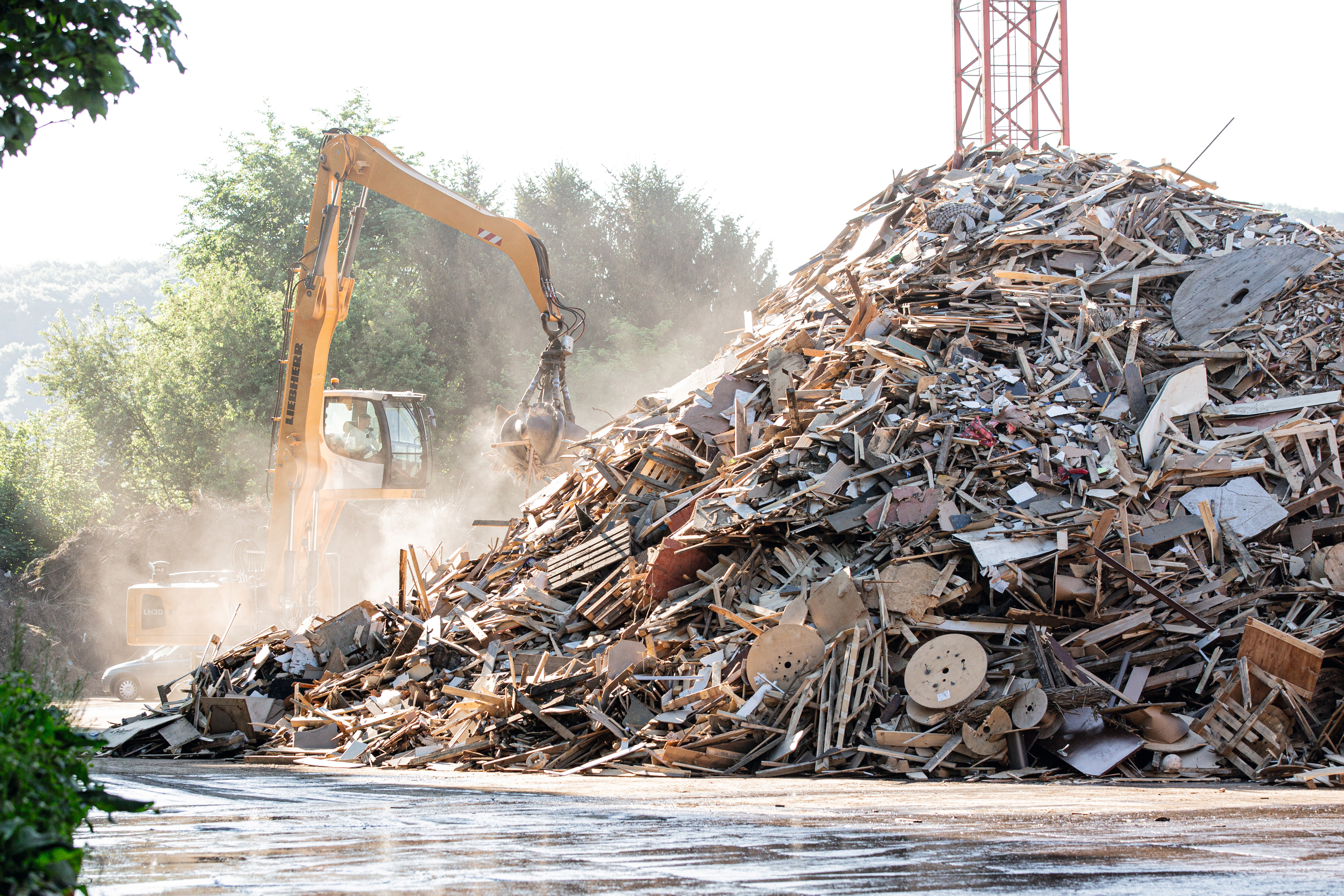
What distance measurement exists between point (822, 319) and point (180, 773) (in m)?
8.15

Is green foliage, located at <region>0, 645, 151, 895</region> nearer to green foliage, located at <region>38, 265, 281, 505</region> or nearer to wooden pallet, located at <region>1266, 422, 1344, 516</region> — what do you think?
Answer: wooden pallet, located at <region>1266, 422, 1344, 516</region>

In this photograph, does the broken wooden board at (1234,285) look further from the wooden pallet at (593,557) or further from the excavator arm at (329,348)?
the excavator arm at (329,348)

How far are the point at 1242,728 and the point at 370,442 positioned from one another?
463 inches

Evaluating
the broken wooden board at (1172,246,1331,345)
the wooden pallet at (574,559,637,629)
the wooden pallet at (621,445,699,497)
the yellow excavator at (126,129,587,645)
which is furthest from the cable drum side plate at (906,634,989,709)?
the yellow excavator at (126,129,587,645)

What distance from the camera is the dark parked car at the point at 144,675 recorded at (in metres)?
18.7

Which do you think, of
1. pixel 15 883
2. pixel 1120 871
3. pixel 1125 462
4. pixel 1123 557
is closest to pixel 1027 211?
pixel 1125 462

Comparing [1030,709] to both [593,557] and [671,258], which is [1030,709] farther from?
[671,258]

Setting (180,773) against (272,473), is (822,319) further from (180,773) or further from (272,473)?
(180,773)

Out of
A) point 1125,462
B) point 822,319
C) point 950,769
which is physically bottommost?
point 950,769

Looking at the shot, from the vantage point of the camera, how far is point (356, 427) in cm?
1509

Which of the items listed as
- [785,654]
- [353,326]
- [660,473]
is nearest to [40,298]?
[353,326]

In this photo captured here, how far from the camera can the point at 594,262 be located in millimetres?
37250

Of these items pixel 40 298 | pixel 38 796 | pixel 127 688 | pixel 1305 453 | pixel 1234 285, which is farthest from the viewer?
pixel 40 298

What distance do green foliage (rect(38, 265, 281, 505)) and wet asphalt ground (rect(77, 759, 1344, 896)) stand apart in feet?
77.3
